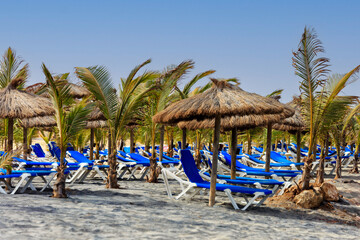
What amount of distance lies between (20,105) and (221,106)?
4.02 m

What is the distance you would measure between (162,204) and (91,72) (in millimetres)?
3419

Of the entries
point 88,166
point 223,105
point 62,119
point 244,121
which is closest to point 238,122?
point 244,121

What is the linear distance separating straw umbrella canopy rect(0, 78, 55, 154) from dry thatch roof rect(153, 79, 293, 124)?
249 cm

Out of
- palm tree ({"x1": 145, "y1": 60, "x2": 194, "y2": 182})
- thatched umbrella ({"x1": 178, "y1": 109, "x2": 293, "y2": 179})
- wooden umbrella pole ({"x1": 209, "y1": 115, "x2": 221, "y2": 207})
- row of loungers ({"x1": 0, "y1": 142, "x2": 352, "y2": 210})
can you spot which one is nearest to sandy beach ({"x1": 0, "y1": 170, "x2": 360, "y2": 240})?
wooden umbrella pole ({"x1": 209, "y1": 115, "x2": 221, "y2": 207})

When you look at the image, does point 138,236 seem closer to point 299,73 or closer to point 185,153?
point 185,153

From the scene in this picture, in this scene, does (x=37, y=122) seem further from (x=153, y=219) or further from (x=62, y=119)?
(x=153, y=219)

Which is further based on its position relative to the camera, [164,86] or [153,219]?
[164,86]

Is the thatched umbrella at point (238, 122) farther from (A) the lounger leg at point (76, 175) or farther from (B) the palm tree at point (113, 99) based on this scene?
(A) the lounger leg at point (76, 175)

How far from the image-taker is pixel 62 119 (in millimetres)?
7406

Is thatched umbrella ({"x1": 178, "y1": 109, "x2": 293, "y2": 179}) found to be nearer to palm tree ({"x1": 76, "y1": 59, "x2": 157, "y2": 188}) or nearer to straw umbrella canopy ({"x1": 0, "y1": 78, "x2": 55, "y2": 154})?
palm tree ({"x1": 76, "y1": 59, "x2": 157, "y2": 188})

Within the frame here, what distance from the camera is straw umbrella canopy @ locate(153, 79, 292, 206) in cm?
650

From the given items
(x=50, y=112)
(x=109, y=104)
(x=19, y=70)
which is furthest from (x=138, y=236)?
(x=19, y=70)

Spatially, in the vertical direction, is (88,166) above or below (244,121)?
below

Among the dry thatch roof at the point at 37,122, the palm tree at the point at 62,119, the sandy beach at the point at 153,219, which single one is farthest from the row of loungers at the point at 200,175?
the dry thatch roof at the point at 37,122
